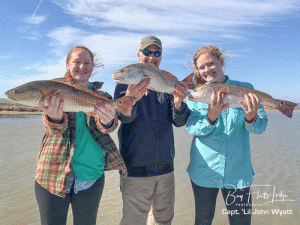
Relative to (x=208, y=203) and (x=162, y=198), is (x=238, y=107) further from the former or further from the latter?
(x=162, y=198)

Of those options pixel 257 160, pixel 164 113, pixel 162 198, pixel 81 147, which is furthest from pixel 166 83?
pixel 257 160

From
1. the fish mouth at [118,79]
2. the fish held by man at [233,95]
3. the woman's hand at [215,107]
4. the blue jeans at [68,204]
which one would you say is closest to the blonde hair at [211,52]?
the fish held by man at [233,95]

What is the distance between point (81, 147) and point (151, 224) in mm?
1891

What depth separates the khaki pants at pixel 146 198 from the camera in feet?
11.5

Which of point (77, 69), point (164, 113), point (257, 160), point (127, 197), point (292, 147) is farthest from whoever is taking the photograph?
point (292, 147)

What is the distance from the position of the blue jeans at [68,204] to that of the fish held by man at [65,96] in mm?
1105

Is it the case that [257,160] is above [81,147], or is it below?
below

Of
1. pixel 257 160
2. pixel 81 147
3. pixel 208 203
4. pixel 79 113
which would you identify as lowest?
A: pixel 257 160

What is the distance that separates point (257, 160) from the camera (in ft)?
33.9

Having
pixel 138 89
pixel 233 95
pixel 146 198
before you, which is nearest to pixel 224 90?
pixel 233 95

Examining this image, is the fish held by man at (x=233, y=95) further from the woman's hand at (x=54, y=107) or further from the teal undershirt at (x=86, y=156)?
the woman's hand at (x=54, y=107)

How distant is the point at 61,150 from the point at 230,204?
2.63m

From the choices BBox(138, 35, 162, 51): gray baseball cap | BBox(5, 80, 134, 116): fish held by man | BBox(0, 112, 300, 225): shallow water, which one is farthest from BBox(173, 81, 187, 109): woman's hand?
BBox(0, 112, 300, 225): shallow water

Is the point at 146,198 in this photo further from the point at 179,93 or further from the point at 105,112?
the point at 179,93
